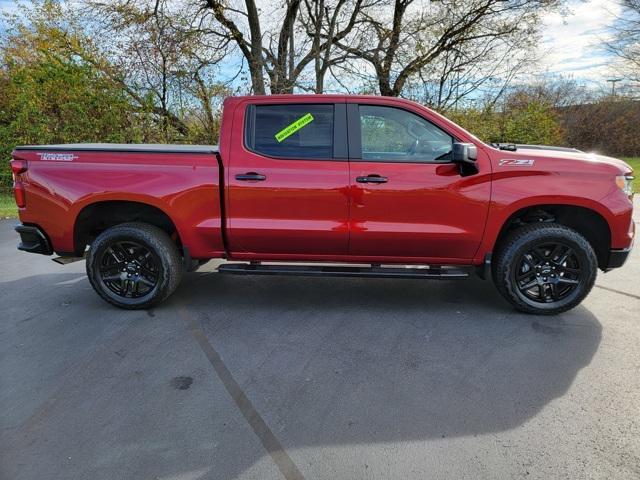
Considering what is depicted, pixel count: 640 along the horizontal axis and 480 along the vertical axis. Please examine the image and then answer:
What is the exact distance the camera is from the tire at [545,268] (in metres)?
3.71

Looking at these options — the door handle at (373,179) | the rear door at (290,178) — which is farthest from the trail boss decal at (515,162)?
the rear door at (290,178)

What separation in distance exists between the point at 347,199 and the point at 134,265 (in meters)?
2.15

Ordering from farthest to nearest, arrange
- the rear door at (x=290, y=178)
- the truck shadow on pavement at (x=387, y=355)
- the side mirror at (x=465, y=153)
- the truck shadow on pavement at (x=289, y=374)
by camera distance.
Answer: the rear door at (x=290, y=178) < the side mirror at (x=465, y=153) < the truck shadow on pavement at (x=387, y=355) < the truck shadow on pavement at (x=289, y=374)

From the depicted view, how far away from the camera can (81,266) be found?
→ 5.67m

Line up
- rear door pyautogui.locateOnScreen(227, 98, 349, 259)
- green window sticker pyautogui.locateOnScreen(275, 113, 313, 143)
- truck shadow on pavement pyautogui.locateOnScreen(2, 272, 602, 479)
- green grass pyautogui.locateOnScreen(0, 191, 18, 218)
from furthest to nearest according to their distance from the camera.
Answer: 1. green grass pyautogui.locateOnScreen(0, 191, 18, 218)
2. green window sticker pyautogui.locateOnScreen(275, 113, 313, 143)
3. rear door pyautogui.locateOnScreen(227, 98, 349, 259)
4. truck shadow on pavement pyautogui.locateOnScreen(2, 272, 602, 479)

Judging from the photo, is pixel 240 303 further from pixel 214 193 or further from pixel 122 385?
pixel 122 385

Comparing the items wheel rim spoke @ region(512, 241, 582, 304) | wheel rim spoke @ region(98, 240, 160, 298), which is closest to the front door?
wheel rim spoke @ region(512, 241, 582, 304)

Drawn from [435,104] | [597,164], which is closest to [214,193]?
[597,164]

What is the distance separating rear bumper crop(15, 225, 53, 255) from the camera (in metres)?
4.00

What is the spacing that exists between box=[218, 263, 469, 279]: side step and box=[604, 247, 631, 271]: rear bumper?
127 cm

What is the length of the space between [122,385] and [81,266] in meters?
3.49

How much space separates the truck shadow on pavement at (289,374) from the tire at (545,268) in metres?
0.19

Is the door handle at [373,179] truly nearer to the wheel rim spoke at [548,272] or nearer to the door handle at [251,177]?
the door handle at [251,177]

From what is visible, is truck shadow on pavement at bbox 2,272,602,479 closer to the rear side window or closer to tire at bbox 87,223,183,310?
tire at bbox 87,223,183,310
